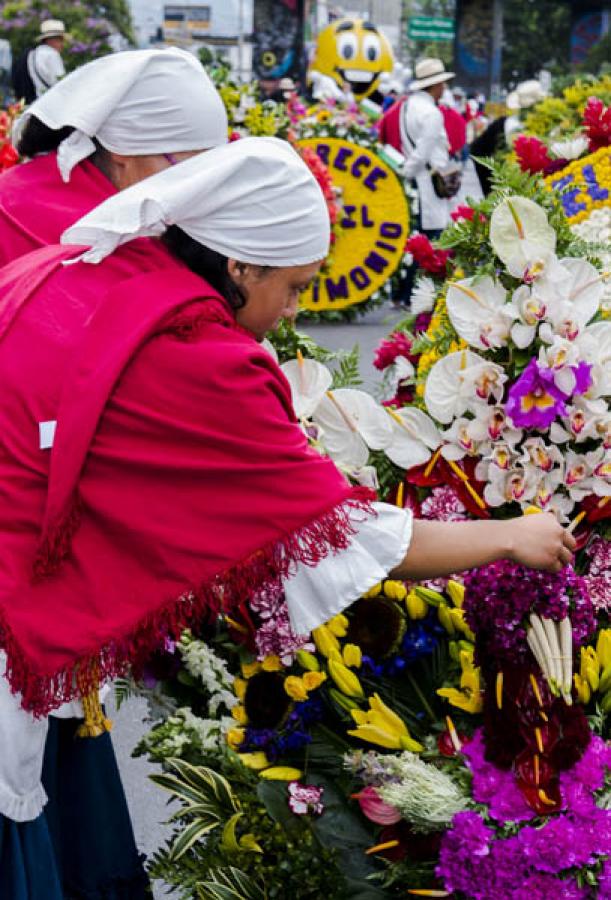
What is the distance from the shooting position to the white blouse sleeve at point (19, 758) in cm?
217

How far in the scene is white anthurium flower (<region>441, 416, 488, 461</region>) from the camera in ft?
7.56

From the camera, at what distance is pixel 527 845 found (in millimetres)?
2113

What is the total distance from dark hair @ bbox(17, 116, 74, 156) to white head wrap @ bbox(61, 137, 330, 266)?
0.89m

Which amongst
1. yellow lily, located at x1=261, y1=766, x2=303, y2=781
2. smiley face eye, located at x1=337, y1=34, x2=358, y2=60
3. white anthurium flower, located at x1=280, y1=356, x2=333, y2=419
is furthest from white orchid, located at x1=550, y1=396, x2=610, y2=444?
smiley face eye, located at x1=337, y1=34, x2=358, y2=60

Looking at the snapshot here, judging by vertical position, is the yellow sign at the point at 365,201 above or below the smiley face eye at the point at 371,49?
above

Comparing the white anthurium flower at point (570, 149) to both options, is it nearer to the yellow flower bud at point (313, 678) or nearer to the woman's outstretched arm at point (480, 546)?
the yellow flower bud at point (313, 678)

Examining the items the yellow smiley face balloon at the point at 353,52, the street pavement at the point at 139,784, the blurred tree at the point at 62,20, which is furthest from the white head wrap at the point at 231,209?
the blurred tree at the point at 62,20

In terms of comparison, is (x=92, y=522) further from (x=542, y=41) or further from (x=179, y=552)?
(x=542, y=41)

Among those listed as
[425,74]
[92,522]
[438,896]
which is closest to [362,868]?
[438,896]

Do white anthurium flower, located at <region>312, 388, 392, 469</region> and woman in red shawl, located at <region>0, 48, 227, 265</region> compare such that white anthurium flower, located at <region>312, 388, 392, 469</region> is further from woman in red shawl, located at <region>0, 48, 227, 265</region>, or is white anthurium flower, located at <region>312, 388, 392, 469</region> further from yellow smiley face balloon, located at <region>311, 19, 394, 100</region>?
yellow smiley face balloon, located at <region>311, 19, 394, 100</region>

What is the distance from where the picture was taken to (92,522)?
78.5 inches

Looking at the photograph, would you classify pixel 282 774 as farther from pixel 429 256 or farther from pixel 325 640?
pixel 429 256

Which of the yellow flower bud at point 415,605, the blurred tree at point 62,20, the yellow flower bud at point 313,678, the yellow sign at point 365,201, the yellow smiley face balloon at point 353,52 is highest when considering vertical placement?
the yellow flower bud at point 415,605

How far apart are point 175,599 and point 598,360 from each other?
772 mm
